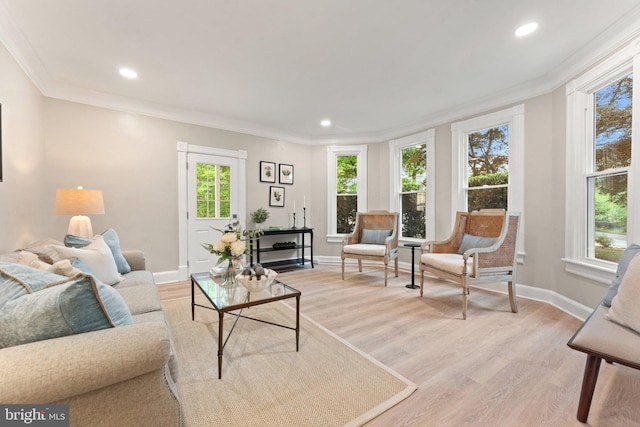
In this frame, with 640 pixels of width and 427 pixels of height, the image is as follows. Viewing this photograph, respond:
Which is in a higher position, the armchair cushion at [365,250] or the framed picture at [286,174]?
the framed picture at [286,174]

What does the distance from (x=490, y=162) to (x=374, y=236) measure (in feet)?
6.25

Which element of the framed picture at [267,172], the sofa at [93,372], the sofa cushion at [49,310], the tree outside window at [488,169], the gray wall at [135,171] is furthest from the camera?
the framed picture at [267,172]

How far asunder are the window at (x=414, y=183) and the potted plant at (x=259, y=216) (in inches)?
88.8

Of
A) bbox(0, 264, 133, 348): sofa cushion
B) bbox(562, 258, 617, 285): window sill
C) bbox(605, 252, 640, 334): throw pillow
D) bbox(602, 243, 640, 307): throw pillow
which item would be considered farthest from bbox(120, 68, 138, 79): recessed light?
bbox(562, 258, 617, 285): window sill

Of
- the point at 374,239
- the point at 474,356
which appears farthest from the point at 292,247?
the point at 474,356

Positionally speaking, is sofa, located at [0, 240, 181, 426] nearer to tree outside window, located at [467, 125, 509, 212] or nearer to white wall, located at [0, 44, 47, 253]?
white wall, located at [0, 44, 47, 253]

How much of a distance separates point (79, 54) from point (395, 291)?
418 centimetres

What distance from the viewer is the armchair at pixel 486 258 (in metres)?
2.59

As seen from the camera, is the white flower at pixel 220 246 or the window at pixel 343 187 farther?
the window at pixel 343 187

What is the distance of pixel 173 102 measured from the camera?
3.57 m

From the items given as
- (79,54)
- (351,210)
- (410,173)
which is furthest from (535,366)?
(79,54)

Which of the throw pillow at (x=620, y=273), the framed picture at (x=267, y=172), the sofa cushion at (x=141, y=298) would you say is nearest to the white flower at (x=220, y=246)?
the sofa cushion at (x=141, y=298)

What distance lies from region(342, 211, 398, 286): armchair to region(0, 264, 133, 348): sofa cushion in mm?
3201

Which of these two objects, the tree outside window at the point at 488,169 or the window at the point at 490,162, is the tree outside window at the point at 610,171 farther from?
the tree outside window at the point at 488,169
